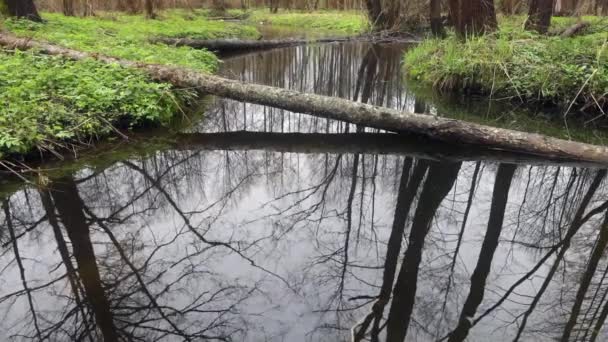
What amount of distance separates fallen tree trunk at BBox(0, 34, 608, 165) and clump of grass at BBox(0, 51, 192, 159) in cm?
37

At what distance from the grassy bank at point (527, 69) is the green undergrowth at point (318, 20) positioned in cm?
1209

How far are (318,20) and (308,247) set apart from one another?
2561 cm

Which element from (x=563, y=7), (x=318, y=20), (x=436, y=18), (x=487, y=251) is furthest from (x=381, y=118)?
(x=318, y=20)

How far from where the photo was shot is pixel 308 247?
11.3 feet

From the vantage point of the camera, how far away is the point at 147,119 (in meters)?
5.76

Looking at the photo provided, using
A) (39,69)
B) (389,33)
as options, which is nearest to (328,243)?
(39,69)

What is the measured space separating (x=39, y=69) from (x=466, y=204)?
604 centimetres

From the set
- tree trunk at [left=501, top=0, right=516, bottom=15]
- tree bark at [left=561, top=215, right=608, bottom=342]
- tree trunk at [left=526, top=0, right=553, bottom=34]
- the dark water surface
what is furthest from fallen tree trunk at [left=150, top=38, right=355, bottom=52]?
tree bark at [left=561, top=215, right=608, bottom=342]

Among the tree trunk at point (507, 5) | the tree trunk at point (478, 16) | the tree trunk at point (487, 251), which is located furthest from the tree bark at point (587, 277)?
the tree trunk at point (507, 5)

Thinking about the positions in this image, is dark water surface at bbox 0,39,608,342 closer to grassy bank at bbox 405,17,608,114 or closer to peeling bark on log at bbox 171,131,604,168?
peeling bark on log at bbox 171,131,604,168

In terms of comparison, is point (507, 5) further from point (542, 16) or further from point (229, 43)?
point (229, 43)

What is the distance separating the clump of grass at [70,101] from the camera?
444 centimetres

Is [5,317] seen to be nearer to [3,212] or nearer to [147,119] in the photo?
[3,212]

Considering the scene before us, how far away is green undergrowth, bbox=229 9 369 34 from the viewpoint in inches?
894
